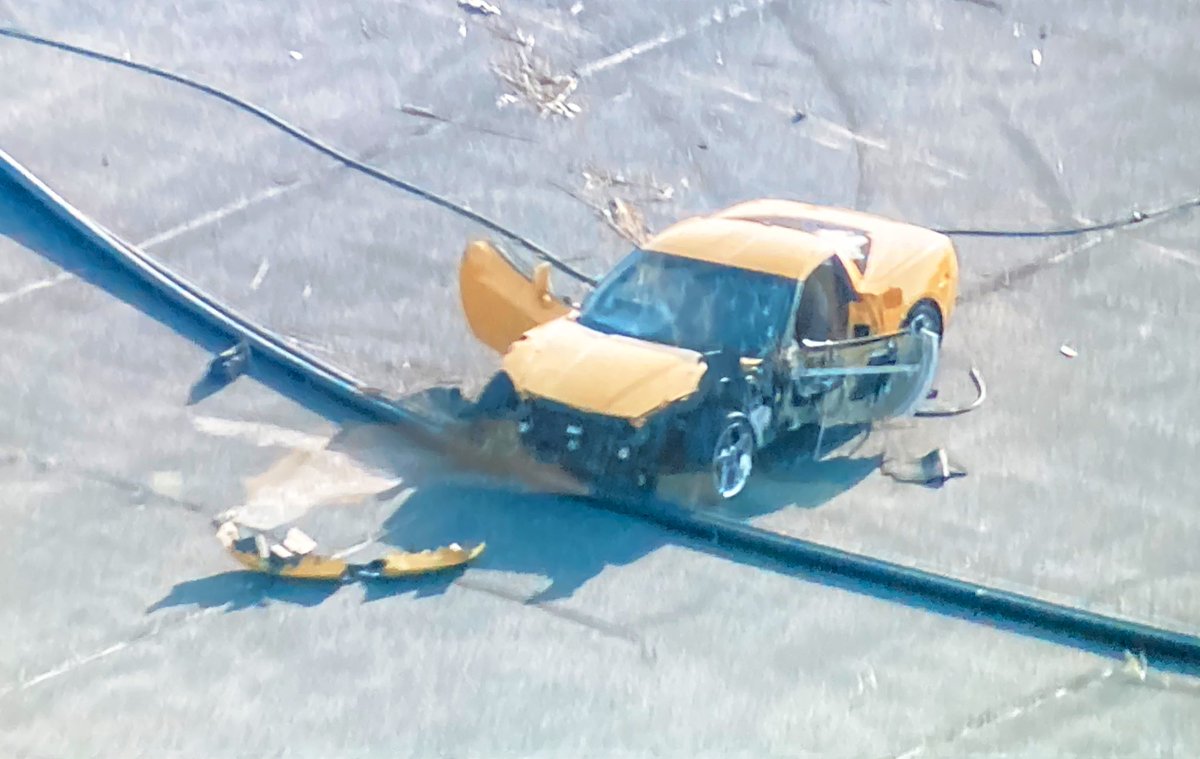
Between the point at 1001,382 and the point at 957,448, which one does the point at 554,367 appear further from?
the point at 1001,382

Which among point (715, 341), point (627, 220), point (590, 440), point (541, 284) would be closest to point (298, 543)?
point (590, 440)

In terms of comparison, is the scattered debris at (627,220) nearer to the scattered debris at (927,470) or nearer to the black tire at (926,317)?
the black tire at (926,317)

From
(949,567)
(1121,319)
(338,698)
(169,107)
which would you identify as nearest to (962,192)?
(1121,319)

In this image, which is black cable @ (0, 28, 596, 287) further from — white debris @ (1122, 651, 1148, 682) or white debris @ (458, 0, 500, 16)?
white debris @ (1122, 651, 1148, 682)

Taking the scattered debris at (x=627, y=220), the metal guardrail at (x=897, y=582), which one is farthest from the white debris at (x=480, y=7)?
the metal guardrail at (x=897, y=582)

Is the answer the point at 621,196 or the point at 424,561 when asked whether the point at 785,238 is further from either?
the point at 621,196

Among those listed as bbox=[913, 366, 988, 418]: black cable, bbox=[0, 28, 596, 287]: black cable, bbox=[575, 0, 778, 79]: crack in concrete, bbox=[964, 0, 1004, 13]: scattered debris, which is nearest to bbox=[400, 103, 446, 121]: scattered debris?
bbox=[0, 28, 596, 287]: black cable
